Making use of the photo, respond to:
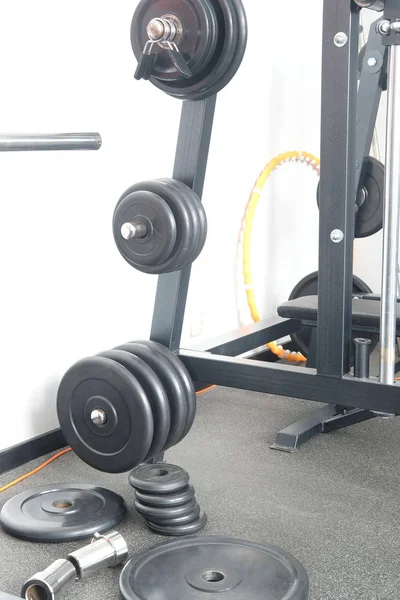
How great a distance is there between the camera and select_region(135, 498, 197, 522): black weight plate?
2.21 meters

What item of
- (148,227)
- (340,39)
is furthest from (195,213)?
(340,39)

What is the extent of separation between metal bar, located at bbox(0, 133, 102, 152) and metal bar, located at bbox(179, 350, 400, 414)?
3.07 ft

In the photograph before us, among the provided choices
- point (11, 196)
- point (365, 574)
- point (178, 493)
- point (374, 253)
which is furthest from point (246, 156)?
point (365, 574)

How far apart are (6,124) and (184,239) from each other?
0.74m

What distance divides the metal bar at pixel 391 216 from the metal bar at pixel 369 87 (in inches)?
41.4

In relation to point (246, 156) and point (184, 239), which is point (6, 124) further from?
point (246, 156)

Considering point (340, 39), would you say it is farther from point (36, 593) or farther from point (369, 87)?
point (36, 593)

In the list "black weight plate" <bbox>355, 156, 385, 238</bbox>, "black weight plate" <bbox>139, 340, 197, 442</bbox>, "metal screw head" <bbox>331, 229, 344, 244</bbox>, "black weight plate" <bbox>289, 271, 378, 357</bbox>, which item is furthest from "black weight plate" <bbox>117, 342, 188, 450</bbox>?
"black weight plate" <bbox>289, 271, 378, 357</bbox>

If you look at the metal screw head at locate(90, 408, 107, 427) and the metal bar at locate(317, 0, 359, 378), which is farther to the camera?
the metal screw head at locate(90, 408, 107, 427)

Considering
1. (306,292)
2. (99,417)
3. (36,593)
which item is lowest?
(36,593)

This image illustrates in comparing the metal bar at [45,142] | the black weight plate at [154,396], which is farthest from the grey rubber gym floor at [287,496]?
the metal bar at [45,142]

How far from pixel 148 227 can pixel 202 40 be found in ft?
1.82

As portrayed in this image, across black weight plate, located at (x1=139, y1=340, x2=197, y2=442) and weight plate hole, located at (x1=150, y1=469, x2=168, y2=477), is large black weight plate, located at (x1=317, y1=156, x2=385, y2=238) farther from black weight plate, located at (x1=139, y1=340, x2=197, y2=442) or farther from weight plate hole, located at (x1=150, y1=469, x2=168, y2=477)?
weight plate hole, located at (x1=150, y1=469, x2=168, y2=477)

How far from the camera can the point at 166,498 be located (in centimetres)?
223
